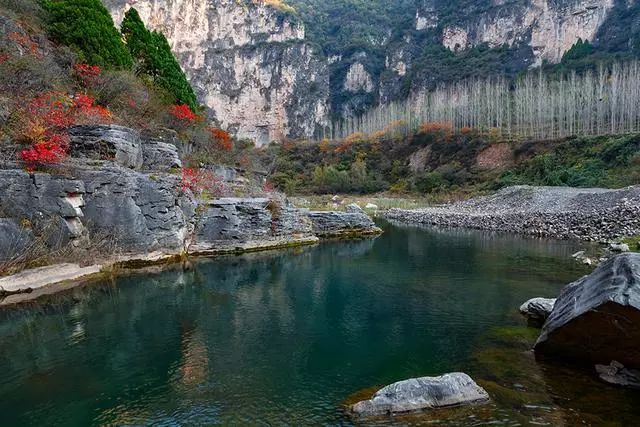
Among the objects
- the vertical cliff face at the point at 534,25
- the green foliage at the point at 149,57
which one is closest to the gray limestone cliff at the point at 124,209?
the green foliage at the point at 149,57

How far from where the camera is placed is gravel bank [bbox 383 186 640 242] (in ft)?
82.9

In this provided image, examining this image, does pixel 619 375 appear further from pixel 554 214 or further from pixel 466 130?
pixel 466 130

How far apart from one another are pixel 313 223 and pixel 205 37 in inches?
4267

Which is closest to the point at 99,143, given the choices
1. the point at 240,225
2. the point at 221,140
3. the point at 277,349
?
the point at 240,225

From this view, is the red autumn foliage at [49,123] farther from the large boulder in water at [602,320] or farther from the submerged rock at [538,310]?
the large boulder in water at [602,320]

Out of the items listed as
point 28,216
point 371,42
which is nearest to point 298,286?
point 28,216

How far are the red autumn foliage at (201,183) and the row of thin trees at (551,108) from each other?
166 ft

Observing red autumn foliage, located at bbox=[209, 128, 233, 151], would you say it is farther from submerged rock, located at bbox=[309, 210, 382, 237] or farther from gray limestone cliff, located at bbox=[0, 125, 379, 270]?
gray limestone cliff, located at bbox=[0, 125, 379, 270]

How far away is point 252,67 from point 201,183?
11002 centimetres

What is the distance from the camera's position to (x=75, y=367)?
9.19 metres

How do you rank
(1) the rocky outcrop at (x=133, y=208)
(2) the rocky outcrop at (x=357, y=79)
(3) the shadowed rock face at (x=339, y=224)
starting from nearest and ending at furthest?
(1) the rocky outcrop at (x=133, y=208), (3) the shadowed rock face at (x=339, y=224), (2) the rocky outcrop at (x=357, y=79)

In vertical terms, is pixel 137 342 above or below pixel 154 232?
below

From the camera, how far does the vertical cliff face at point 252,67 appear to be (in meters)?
122

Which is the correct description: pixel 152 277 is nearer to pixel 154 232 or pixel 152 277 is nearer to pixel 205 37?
pixel 154 232
